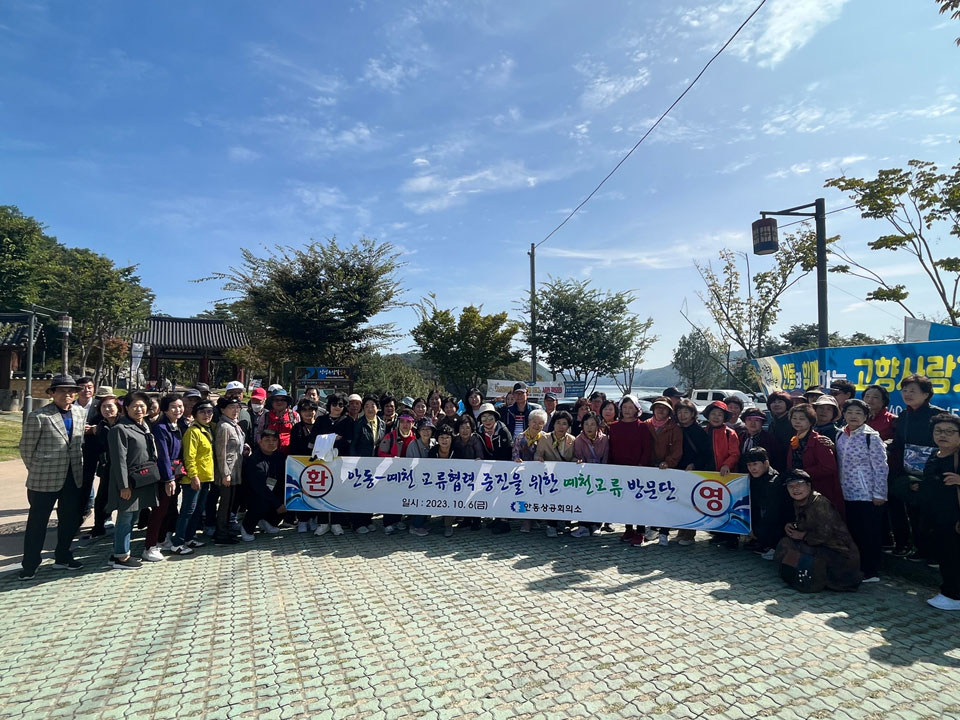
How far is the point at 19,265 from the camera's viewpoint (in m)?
28.7

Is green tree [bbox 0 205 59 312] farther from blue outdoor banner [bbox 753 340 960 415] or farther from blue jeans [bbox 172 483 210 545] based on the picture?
blue outdoor banner [bbox 753 340 960 415]

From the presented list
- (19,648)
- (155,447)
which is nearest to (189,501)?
(155,447)

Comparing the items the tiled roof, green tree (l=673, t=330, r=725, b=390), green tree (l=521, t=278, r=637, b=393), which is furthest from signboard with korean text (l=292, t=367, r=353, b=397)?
green tree (l=673, t=330, r=725, b=390)

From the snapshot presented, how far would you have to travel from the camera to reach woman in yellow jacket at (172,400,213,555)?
16.9ft

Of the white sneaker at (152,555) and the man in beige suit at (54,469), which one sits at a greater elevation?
the man in beige suit at (54,469)

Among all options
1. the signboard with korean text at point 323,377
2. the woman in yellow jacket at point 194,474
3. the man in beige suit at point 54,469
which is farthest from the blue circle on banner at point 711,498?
the signboard with korean text at point 323,377

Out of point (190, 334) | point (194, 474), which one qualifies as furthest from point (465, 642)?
point (190, 334)

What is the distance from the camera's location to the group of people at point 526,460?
14.5 ft

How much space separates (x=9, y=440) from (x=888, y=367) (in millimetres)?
18520

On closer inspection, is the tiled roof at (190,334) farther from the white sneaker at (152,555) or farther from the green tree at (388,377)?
the white sneaker at (152,555)

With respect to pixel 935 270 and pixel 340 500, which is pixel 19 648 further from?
pixel 935 270

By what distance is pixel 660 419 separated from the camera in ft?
19.5

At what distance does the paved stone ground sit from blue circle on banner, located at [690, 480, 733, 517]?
63 centimetres

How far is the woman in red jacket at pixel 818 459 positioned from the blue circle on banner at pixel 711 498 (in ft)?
2.62
